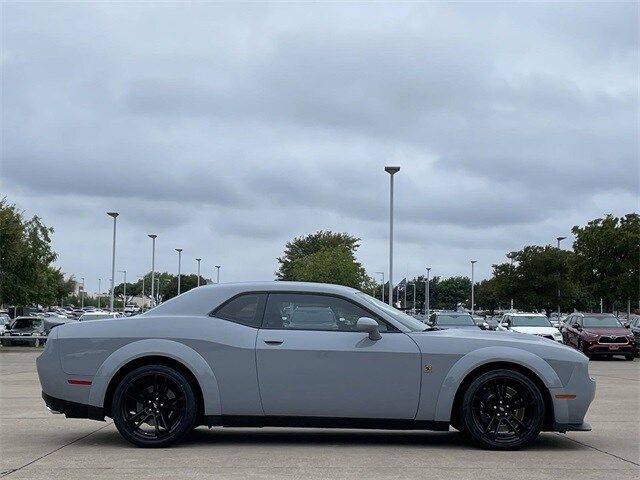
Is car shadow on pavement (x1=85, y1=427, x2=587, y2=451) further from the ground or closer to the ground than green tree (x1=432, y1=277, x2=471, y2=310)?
closer to the ground

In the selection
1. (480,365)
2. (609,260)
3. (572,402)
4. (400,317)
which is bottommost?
(572,402)

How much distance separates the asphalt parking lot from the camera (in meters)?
7.35

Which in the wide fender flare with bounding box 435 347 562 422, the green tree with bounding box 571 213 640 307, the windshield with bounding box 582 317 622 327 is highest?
the green tree with bounding box 571 213 640 307

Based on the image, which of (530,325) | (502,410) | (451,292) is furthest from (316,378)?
(451,292)

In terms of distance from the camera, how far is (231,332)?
8.73 m

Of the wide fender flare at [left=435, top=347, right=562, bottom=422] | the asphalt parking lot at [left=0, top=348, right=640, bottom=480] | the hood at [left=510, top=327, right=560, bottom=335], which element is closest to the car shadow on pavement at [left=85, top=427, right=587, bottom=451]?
the asphalt parking lot at [left=0, top=348, right=640, bottom=480]

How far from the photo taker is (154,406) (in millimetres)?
8664

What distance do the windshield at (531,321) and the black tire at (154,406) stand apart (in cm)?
2814

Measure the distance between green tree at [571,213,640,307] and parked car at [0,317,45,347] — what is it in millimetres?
25596

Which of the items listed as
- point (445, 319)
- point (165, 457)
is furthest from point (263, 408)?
point (445, 319)

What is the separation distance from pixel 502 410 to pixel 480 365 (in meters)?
0.44

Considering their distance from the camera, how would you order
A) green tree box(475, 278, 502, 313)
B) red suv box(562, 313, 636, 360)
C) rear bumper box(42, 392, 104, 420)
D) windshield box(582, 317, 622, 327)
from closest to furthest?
rear bumper box(42, 392, 104, 420) → red suv box(562, 313, 636, 360) → windshield box(582, 317, 622, 327) → green tree box(475, 278, 502, 313)

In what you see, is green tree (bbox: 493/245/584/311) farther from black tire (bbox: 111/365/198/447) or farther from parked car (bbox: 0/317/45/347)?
black tire (bbox: 111/365/198/447)

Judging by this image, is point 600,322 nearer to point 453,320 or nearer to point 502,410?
point 453,320
